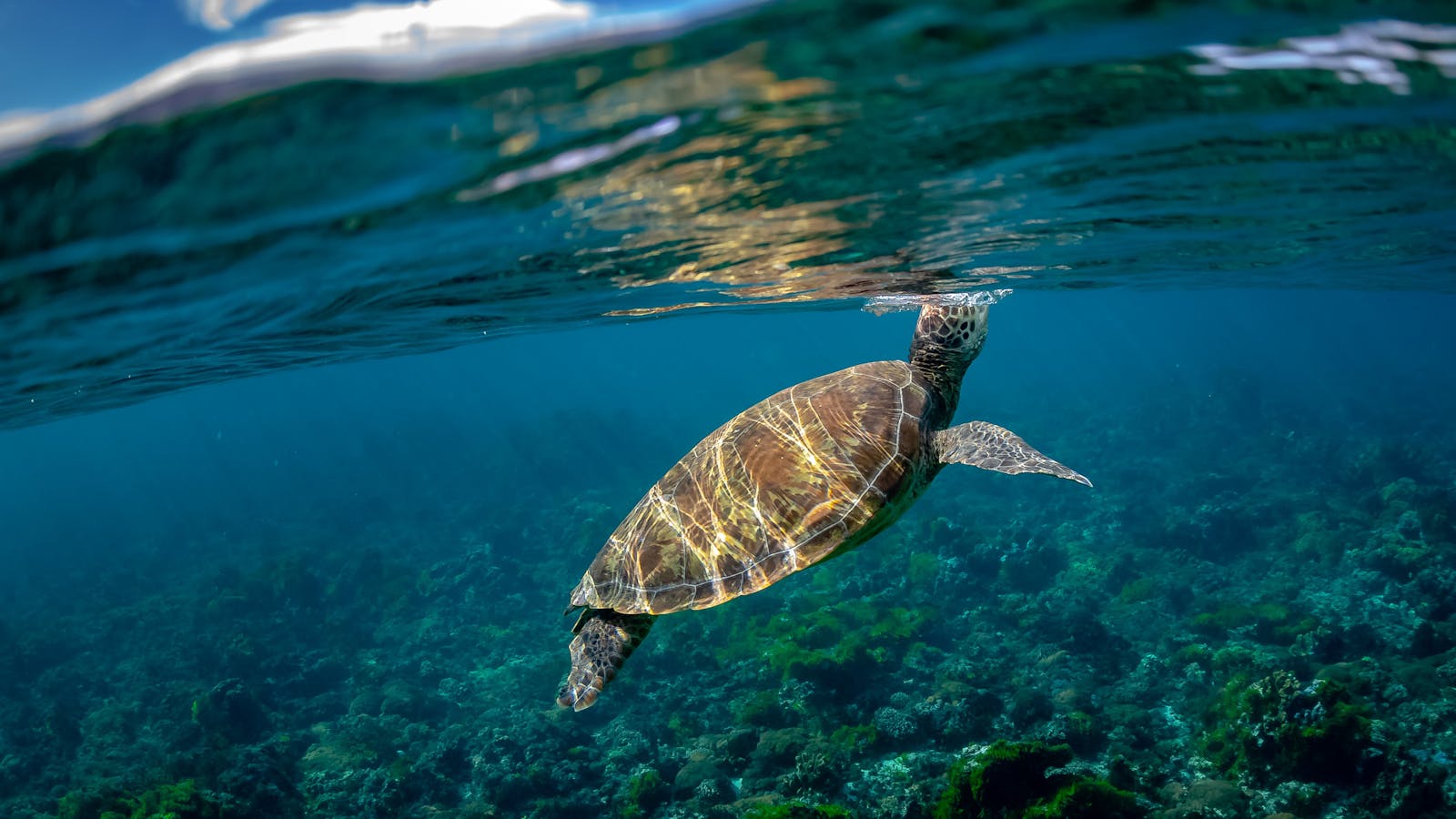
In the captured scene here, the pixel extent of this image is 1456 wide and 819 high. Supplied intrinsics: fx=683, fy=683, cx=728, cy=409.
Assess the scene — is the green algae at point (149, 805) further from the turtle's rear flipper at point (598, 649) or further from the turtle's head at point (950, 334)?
the turtle's head at point (950, 334)

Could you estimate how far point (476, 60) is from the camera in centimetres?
498

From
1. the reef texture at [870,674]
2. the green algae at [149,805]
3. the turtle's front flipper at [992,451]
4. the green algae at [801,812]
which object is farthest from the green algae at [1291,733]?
the green algae at [149,805]

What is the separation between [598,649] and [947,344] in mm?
5436

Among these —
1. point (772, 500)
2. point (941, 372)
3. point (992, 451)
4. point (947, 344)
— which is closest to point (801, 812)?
point (772, 500)

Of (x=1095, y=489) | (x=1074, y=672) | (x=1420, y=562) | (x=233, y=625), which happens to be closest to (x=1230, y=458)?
(x=1095, y=489)

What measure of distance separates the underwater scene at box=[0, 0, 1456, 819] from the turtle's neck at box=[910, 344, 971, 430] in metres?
0.07

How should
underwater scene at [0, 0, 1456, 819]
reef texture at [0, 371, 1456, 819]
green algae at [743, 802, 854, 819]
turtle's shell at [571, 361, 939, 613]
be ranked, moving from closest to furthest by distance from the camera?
underwater scene at [0, 0, 1456, 819] → turtle's shell at [571, 361, 939, 613] → green algae at [743, 802, 854, 819] → reef texture at [0, 371, 1456, 819]

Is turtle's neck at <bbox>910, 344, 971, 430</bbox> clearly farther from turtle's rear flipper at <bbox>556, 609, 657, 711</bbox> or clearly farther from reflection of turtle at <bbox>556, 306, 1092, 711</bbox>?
turtle's rear flipper at <bbox>556, 609, 657, 711</bbox>

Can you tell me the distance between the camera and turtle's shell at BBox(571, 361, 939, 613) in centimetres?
652

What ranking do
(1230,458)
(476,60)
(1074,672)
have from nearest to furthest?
(476,60)
(1074,672)
(1230,458)

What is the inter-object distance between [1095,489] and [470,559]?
2519 centimetres

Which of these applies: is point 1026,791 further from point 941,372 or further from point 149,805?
point 149,805

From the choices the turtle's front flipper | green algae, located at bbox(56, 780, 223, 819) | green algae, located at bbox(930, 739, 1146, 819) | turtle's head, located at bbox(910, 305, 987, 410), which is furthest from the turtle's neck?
green algae, located at bbox(56, 780, 223, 819)

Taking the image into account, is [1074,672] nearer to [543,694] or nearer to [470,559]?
[543,694]
